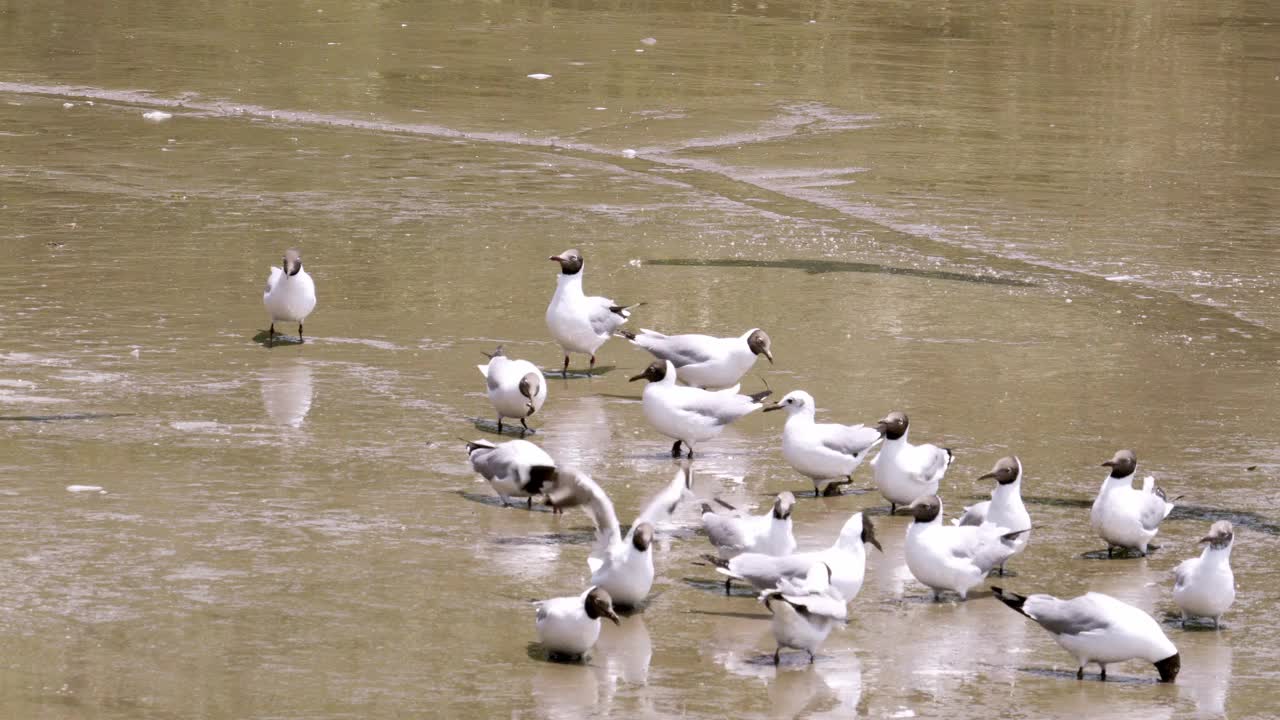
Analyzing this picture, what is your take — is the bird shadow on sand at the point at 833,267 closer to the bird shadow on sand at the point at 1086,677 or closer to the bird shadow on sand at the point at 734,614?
the bird shadow on sand at the point at 734,614

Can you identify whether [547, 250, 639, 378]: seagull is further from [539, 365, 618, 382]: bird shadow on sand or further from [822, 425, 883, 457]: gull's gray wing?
[822, 425, 883, 457]: gull's gray wing

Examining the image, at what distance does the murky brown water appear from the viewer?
23.7 ft

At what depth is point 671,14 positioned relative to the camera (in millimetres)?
30531

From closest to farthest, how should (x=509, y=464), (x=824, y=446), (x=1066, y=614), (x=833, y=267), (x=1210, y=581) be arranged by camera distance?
(x=1066, y=614)
(x=1210, y=581)
(x=509, y=464)
(x=824, y=446)
(x=833, y=267)

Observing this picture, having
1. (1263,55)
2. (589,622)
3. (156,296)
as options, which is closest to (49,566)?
(589,622)

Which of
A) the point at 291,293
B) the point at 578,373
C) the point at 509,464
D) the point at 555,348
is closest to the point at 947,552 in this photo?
the point at 509,464

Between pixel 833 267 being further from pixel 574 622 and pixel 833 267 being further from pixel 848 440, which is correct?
pixel 574 622

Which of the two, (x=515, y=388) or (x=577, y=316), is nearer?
(x=515, y=388)

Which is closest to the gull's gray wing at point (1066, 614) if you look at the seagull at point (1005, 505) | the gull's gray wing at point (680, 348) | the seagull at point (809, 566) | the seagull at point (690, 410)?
the seagull at point (809, 566)

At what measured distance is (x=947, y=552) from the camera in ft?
26.1

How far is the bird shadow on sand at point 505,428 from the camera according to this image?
10384 mm

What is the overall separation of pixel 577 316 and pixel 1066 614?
5026 millimetres

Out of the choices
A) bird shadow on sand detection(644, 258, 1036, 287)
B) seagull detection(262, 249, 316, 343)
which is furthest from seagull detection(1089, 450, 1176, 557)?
bird shadow on sand detection(644, 258, 1036, 287)

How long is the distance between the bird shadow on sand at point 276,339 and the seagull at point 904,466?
4.64 m
